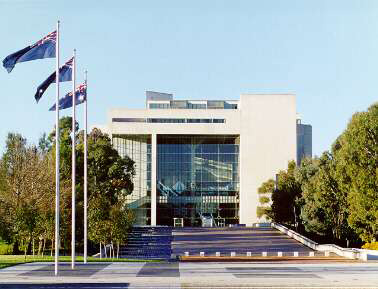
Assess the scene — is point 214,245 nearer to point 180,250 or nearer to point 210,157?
point 180,250

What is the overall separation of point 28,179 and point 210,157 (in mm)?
50908

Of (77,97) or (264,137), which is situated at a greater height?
(264,137)

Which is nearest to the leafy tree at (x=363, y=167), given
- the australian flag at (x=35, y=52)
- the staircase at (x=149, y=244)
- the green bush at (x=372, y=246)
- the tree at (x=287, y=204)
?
the green bush at (x=372, y=246)

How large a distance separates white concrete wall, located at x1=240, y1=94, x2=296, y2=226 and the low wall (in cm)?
2155

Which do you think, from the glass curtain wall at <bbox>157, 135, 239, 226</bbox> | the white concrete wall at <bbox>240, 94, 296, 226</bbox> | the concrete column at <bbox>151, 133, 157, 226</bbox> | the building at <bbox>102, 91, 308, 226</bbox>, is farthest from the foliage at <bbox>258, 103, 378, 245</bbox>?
the concrete column at <bbox>151, 133, 157, 226</bbox>

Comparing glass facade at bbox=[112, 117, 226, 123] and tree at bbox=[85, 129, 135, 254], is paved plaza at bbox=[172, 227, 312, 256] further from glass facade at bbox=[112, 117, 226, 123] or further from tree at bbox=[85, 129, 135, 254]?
glass facade at bbox=[112, 117, 226, 123]

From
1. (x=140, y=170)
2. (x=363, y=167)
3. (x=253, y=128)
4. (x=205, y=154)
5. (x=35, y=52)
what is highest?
(x=253, y=128)

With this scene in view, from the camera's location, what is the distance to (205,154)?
348 ft

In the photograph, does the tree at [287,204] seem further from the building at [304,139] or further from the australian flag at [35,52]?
the australian flag at [35,52]

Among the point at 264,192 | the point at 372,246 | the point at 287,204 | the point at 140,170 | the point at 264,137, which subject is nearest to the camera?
the point at 372,246

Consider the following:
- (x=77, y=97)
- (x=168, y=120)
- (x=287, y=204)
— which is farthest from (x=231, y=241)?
(x=77, y=97)

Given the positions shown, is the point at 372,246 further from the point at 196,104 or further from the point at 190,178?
the point at 196,104

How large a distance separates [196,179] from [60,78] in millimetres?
73806

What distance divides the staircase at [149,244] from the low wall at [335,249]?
12510mm
